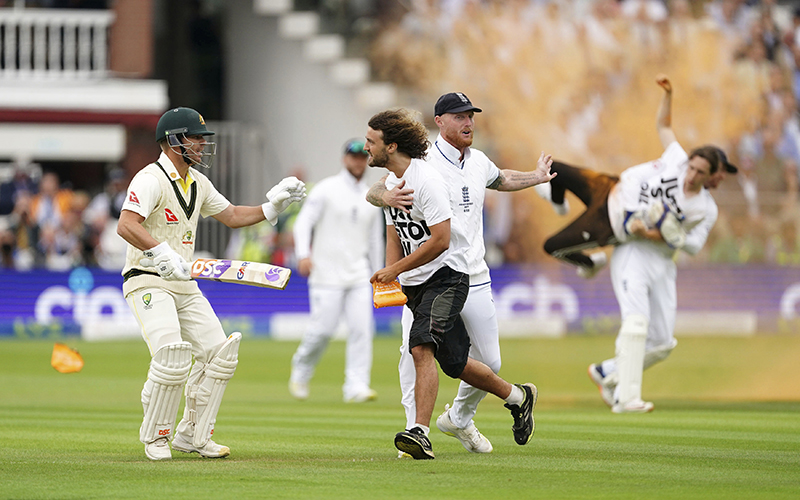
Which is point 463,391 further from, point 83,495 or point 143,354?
point 143,354

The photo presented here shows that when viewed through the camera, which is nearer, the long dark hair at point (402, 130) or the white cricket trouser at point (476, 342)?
the long dark hair at point (402, 130)

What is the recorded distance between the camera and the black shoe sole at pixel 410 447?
6.93 metres

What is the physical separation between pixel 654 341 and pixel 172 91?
796 inches

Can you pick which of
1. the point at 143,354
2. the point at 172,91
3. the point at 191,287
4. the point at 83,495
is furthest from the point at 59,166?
the point at 83,495

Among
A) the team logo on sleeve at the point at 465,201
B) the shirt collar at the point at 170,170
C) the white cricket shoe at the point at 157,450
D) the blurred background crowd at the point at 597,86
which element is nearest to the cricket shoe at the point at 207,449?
the white cricket shoe at the point at 157,450

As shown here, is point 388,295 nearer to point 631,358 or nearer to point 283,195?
point 283,195

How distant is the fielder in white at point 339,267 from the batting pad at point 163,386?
4.88 metres

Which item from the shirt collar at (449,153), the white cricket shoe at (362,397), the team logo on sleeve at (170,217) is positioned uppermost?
the shirt collar at (449,153)

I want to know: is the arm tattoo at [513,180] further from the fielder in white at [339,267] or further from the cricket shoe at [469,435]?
the fielder in white at [339,267]

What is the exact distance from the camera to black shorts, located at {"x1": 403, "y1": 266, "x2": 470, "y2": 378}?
7105mm

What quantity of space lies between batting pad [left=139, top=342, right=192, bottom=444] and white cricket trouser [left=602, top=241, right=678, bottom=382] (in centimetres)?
498

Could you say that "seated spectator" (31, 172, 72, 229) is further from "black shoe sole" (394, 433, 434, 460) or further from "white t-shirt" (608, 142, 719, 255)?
"black shoe sole" (394, 433, 434, 460)

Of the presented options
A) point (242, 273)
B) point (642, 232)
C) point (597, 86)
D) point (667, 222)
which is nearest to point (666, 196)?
point (667, 222)

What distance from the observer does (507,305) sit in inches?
813
